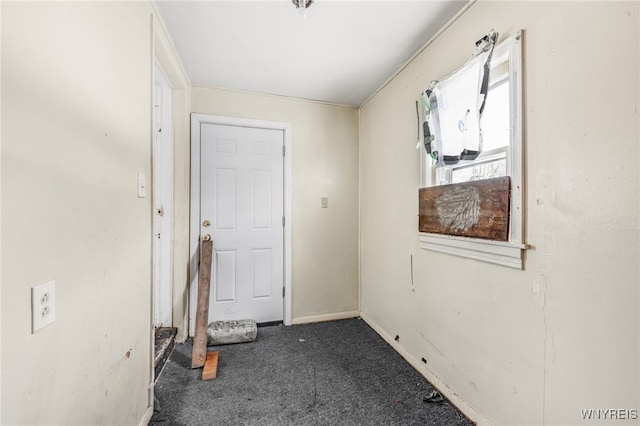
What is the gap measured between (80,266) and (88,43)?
0.79 metres

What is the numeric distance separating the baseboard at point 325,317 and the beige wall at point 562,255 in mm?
1280

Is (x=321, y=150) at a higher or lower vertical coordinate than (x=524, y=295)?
higher

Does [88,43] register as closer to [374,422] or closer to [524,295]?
[524,295]

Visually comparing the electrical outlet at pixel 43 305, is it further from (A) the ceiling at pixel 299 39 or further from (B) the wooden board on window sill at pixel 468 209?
(B) the wooden board on window sill at pixel 468 209

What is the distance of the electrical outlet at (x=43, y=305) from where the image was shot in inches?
28.5

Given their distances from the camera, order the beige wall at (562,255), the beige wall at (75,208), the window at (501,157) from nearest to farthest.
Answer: the beige wall at (75,208) → the beige wall at (562,255) → the window at (501,157)

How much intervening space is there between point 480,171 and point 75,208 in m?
1.88

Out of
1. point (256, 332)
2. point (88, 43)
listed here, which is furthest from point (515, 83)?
point (256, 332)

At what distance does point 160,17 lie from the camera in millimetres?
1686

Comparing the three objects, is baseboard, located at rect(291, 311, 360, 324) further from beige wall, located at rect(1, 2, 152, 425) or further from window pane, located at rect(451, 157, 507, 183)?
window pane, located at rect(451, 157, 507, 183)

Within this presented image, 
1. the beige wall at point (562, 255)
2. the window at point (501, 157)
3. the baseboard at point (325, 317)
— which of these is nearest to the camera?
the beige wall at point (562, 255)

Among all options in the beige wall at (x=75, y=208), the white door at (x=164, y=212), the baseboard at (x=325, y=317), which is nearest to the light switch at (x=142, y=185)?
the beige wall at (x=75, y=208)

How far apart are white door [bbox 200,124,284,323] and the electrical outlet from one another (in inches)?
72.7

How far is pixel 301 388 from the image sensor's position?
1.80 metres
